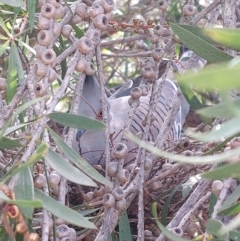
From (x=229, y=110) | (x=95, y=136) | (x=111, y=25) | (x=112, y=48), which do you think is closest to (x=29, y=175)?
(x=229, y=110)

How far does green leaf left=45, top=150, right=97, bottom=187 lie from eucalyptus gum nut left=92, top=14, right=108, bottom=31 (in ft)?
0.94

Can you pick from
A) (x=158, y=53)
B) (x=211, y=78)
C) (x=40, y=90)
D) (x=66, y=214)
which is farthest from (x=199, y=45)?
(x=211, y=78)

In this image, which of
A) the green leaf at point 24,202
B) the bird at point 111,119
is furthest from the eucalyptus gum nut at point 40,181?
the bird at point 111,119

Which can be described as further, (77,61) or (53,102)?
(77,61)

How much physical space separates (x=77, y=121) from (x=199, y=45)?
0.22 m

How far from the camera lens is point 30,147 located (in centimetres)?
69

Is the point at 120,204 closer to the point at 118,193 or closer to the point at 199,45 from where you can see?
the point at 118,193

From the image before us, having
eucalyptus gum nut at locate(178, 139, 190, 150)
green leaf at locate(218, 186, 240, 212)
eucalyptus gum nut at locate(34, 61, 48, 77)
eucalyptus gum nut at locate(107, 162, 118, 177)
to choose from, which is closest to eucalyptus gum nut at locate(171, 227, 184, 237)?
green leaf at locate(218, 186, 240, 212)

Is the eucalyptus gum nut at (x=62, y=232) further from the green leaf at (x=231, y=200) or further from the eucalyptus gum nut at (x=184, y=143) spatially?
the eucalyptus gum nut at (x=184, y=143)

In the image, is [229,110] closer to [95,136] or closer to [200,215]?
[200,215]

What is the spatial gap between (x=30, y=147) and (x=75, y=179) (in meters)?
0.07

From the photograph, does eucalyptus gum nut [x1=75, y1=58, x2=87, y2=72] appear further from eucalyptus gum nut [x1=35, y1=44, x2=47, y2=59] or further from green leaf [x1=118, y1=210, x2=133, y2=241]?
green leaf [x1=118, y1=210, x2=133, y2=241]

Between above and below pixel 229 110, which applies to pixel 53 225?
below

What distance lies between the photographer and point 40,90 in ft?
2.61
